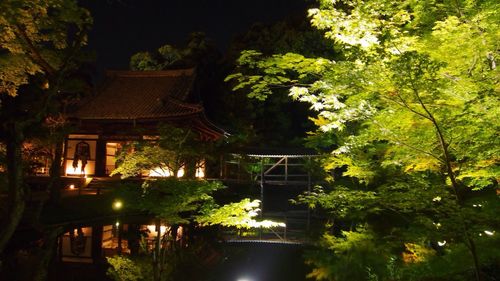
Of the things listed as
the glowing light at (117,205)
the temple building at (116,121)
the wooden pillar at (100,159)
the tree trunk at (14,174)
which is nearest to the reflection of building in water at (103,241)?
the glowing light at (117,205)

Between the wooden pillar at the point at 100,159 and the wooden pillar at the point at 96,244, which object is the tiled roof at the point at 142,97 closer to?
the wooden pillar at the point at 100,159

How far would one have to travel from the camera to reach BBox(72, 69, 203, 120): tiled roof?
19516 millimetres

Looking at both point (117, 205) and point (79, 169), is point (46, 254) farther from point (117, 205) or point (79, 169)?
point (79, 169)

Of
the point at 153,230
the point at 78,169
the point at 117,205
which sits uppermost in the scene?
the point at 78,169

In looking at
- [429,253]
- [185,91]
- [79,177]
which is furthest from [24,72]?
[185,91]

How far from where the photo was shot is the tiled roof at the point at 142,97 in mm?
19516

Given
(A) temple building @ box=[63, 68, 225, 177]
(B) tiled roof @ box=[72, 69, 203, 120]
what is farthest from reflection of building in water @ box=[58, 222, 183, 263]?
(B) tiled roof @ box=[72, 69, 203, 120]

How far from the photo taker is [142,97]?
72.1 feet

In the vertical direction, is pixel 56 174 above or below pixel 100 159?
below

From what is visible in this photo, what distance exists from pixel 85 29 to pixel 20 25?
115 centimetres

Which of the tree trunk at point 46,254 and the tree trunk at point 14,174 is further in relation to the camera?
the tree trunk at point 46,254

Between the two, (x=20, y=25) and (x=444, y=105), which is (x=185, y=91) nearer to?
(x=20, y=25)

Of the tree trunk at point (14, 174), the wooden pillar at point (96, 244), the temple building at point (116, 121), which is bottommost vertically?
the wooden pillar at point (96, 244)

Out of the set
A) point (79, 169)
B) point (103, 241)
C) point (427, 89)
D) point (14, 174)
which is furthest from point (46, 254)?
point (79, 169)
